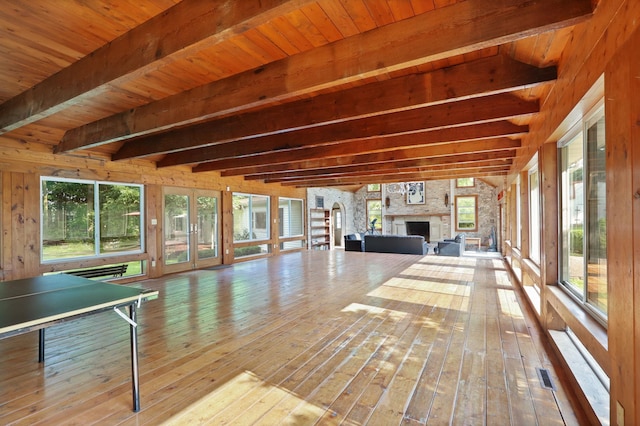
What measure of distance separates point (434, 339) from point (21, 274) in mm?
5847

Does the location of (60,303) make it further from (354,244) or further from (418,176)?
(354,244)

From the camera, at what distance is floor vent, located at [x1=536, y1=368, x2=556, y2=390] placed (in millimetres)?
2170

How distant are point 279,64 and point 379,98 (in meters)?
1.04

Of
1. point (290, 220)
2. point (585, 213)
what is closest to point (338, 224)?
point (290, 220)

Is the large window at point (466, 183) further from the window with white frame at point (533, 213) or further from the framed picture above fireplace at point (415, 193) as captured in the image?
the window with white frame at point (533, 213)

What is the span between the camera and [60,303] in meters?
1.90

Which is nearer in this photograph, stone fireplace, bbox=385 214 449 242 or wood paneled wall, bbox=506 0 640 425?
wood paneled wall, bbox=506 0 640 425

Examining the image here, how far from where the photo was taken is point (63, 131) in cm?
466

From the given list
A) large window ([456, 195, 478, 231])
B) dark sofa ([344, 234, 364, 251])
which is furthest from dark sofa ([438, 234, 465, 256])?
large window ([456, 195, 478, 231])

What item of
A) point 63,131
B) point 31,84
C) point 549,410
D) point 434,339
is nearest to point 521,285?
point 434,339

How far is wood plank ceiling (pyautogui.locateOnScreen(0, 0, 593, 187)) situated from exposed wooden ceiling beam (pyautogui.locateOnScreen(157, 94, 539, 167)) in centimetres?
1

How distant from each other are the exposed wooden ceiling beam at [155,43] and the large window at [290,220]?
786cm

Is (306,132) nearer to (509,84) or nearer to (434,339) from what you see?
(509,84)

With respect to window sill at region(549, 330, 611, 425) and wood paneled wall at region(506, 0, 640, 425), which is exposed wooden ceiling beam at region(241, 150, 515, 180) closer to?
window sill at region(549, 330, 611, 425)
